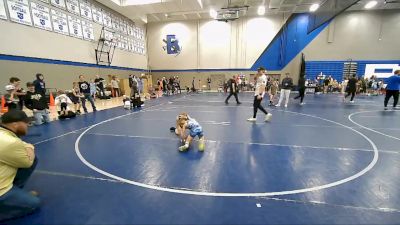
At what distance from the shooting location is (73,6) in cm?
1433

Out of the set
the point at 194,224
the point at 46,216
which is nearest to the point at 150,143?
the point at 46,216

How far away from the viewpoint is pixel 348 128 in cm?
673

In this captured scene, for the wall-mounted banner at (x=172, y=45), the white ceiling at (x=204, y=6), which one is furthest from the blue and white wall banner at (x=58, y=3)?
the wall-mounted banner at (x=172, y=45)

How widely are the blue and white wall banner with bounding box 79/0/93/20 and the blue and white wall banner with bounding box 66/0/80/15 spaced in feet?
1.37

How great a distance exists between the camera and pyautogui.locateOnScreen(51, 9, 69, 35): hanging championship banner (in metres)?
13.0

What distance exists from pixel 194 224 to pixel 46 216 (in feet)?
5.95

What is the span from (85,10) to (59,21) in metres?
2.76

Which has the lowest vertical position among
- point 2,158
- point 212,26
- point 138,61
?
point 2,158

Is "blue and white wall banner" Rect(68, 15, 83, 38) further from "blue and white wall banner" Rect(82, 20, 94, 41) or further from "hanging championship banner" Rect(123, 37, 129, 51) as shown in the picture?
"hanging championship banner" Rect(123, 37, 129, 51)

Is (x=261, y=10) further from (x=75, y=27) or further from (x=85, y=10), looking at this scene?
(x=75, y=27)

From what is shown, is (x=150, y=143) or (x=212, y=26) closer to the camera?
(x=150, y=143)

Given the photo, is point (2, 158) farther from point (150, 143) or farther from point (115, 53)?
point (115, 53)

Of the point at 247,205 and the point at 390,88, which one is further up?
the point at 390,88

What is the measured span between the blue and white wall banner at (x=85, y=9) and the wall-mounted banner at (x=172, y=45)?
35.0 ft
